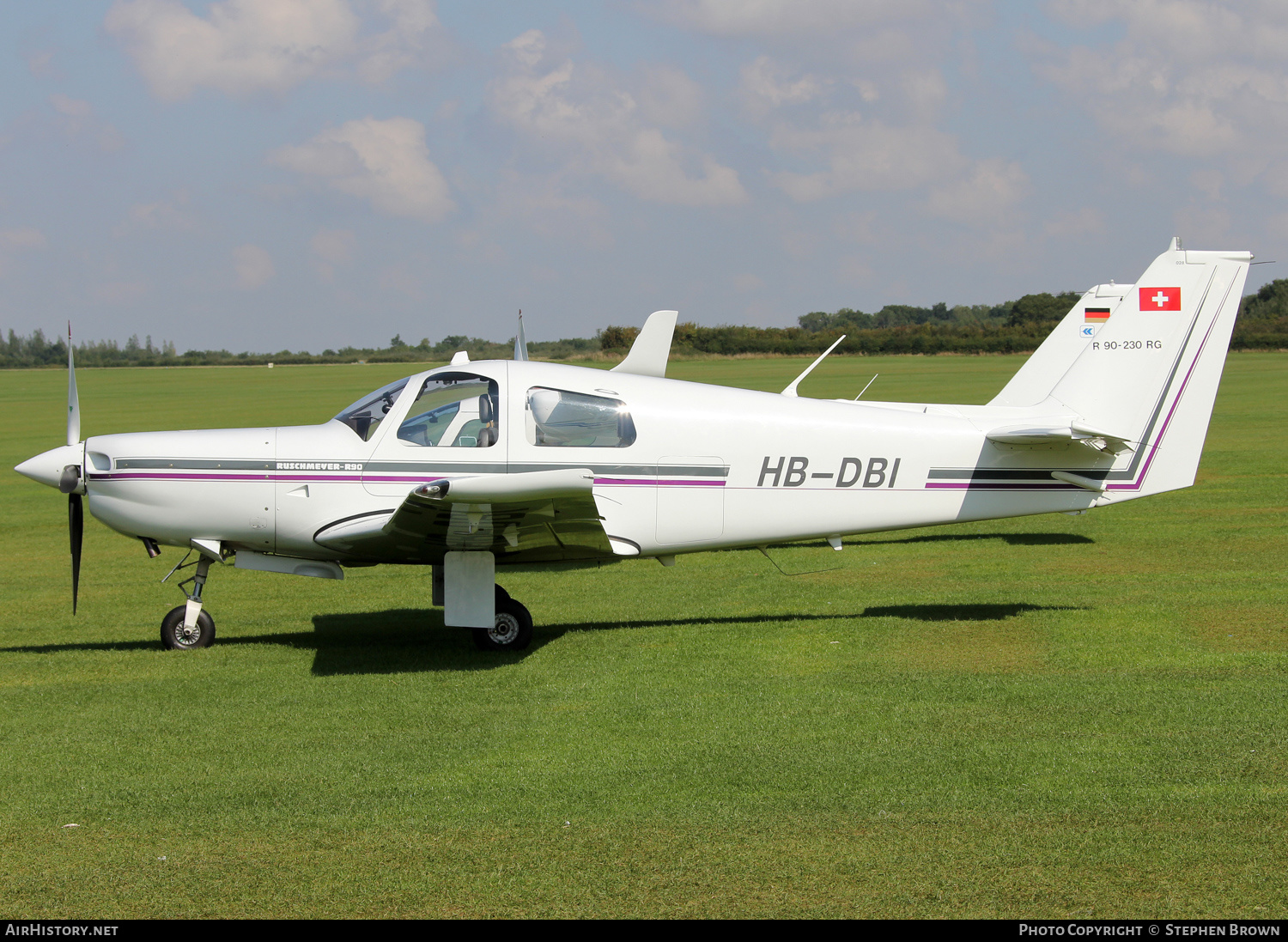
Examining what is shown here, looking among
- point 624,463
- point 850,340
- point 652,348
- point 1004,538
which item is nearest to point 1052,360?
point 1004,538

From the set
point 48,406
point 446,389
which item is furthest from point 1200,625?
point 48,406

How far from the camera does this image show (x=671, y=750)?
562 cm

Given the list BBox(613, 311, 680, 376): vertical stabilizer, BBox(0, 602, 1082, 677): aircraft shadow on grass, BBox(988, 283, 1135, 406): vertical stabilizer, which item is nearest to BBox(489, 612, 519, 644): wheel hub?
BBox(0, 602, 1082, 677): aircraft shadow on grass

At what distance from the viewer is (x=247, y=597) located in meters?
10.6

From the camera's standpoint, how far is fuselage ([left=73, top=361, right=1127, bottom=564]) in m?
7.70

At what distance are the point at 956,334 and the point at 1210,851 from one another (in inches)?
3479

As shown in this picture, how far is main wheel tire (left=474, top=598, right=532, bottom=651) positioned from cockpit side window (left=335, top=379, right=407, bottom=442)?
158cm

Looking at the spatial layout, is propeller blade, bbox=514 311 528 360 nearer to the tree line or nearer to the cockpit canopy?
the cockpit canopy

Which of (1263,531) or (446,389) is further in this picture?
(1263,531)

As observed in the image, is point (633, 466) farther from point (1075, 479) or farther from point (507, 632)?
point (1075, 479)

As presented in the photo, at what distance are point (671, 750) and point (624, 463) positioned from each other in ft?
9.05

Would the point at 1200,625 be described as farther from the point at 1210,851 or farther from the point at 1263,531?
the point at 1263,531

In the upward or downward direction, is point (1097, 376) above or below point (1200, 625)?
above
